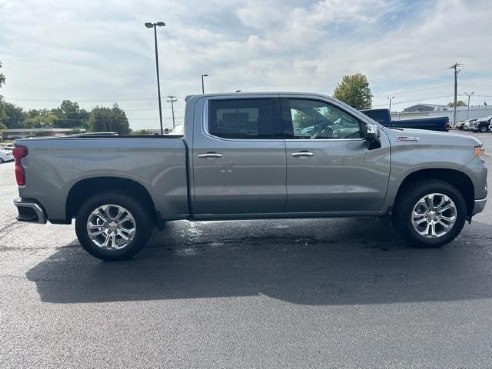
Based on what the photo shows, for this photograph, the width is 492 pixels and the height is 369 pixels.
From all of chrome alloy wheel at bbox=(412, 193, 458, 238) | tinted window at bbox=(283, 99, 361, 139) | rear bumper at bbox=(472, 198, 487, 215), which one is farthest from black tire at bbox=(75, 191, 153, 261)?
rear bumper at bbox=(472, 198, 487, 215)

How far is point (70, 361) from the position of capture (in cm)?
264

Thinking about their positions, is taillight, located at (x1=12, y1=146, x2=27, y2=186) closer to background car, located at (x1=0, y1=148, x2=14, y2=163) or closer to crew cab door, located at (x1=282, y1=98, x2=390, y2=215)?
crew cab door, located at (x1=282, y1=98, x2=390, y2=215)

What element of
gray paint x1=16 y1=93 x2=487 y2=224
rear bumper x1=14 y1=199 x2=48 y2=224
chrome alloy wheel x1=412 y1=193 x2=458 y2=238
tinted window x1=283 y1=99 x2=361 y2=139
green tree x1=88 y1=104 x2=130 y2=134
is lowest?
chrome alloy wheel x1=412 y1=193 x2=458 y2=238

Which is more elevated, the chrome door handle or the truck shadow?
the chrome door handle

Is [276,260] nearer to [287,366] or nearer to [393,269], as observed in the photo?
[393,269]

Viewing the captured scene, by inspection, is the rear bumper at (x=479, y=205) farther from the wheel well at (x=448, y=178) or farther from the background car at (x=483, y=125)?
the background car at (x=483, y=125)

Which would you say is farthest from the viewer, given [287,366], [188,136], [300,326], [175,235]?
[175,235]

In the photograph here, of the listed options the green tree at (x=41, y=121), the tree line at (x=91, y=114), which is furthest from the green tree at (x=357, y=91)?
the green tree at (x=41, y=121)

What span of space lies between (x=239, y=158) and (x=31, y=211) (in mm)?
2548

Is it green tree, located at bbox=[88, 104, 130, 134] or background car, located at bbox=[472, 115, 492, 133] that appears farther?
green tree, located at bbox=[88, 104, 130, 134]

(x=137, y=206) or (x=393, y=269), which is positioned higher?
(x=137, y=206)

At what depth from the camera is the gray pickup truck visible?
4.29 meters

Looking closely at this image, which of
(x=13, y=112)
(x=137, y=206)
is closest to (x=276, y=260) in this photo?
(x=137, y=206)

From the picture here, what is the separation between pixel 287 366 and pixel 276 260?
1936mm
